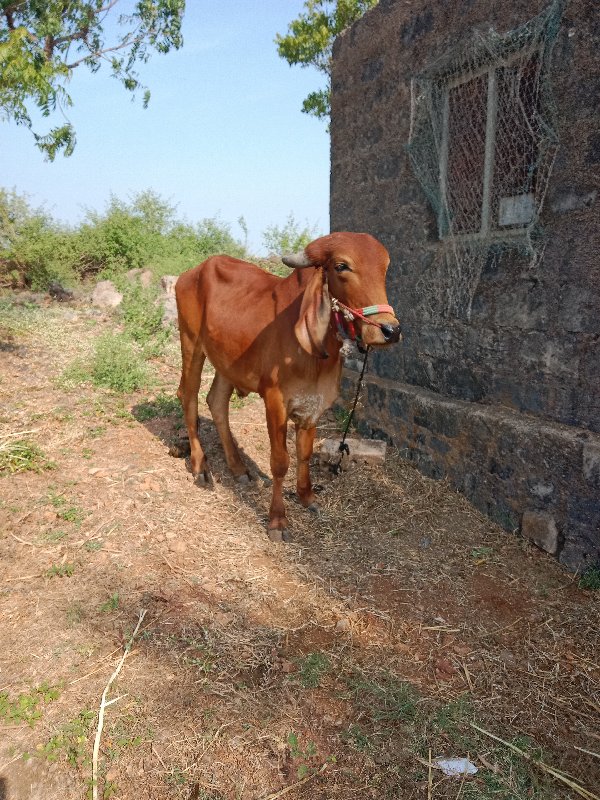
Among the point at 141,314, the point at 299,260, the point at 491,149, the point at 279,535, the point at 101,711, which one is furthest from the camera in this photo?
the point at 141,314

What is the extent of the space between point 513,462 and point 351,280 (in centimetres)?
176

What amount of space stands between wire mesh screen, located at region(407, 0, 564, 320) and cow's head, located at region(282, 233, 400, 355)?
1263 mm

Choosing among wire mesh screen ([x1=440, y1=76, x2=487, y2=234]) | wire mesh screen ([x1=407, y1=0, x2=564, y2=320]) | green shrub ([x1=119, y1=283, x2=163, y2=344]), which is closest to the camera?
wire mesh screen ([x1=407, y1=0, x2=564, y2=320])

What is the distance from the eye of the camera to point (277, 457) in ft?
12.6

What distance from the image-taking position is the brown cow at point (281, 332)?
10.1 ft

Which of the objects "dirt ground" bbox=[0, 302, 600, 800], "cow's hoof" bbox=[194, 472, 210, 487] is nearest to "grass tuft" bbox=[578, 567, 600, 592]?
"dirt ground" bbox=[0, 302, 600, 800]

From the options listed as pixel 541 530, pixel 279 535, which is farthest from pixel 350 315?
pixel 541 530

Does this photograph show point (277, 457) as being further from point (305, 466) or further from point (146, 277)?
point (146, 277)

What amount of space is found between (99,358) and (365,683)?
5198 millimetres

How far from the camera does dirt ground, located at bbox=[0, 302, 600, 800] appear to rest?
223cm

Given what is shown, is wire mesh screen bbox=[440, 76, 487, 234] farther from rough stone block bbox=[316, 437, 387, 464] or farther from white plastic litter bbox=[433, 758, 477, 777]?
white plastic litter bbox=[433, 758, 477, 777]

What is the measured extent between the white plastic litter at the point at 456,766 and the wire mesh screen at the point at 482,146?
2861 millimetres

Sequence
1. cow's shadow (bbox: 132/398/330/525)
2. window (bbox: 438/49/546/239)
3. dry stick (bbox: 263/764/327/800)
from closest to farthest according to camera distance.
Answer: dry stick (bbox: 263/764/327/800)
window (bbox: 438/49/546/239)
cow's shadow (bbox: 132/398/330/525)

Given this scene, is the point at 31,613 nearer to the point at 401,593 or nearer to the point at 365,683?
the point at 365,683
